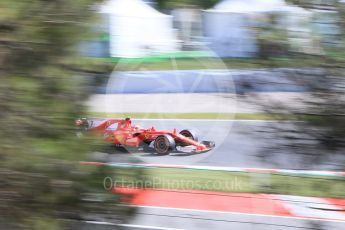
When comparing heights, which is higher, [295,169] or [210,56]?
[210,56]

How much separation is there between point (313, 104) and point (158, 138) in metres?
0.64

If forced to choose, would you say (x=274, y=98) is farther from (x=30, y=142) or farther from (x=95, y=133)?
(x=30, y=142)

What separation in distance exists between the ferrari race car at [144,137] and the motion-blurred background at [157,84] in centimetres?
5

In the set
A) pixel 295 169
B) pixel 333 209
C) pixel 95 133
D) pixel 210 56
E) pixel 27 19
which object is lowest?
pixel 333 209

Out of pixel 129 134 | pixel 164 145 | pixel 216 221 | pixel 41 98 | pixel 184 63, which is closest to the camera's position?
pixel 41 98

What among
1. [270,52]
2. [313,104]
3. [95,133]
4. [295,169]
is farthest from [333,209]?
[95,133]

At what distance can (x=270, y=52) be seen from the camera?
6.78 feet

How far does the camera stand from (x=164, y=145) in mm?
2426

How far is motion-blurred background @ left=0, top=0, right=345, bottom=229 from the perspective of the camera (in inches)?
79.5

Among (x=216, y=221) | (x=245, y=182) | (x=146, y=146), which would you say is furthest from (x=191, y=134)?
(x=216, y=221)

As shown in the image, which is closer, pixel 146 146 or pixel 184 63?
pixel 184 63

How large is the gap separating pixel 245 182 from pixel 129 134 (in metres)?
0.50

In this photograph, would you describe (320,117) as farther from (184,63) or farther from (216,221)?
(216,221)

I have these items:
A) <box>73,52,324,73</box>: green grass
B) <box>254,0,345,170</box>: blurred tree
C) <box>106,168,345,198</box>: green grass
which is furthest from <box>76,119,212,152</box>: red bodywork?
<box>254,0,345,170</box>: blurred tree
